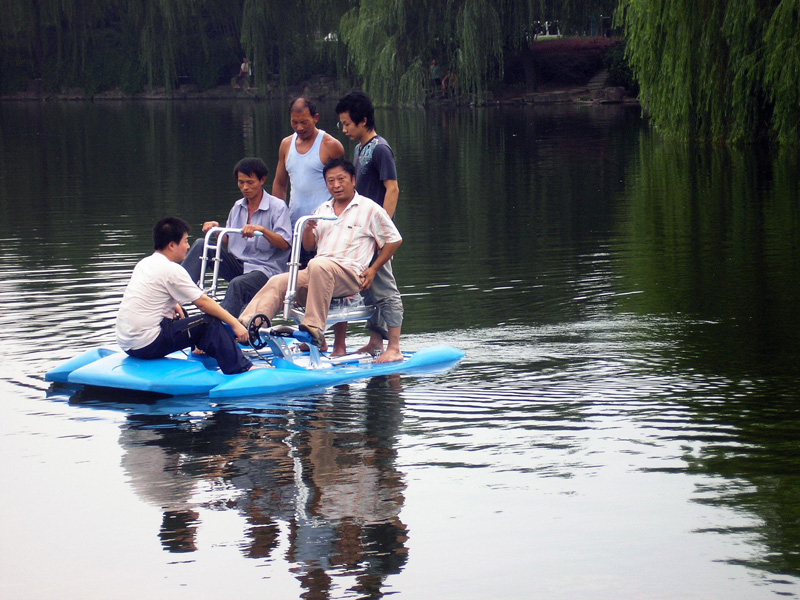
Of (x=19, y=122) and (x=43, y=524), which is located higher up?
(x=19, y=122)

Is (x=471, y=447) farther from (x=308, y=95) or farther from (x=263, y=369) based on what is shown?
(x=308, y=95)

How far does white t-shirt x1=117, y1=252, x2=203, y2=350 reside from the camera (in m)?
6.82

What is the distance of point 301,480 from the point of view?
209 inches

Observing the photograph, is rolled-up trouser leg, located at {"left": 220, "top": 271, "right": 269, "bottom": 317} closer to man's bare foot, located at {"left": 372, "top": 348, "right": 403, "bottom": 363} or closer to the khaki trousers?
the khaki trousers

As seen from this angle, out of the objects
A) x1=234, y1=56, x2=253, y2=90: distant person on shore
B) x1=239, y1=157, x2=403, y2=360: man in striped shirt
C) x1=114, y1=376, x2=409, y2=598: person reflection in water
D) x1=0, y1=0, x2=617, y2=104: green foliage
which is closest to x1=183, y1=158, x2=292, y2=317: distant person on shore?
x1=239, y1=157, x2=403, y2=360: man in striped shirt

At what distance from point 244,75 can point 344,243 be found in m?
45.6

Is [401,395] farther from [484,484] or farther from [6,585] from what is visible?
[6,585]

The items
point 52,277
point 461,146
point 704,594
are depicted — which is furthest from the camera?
point 461,146

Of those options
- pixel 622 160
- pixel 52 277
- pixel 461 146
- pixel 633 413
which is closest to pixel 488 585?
pixel 633 413

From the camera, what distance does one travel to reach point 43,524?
486 cm

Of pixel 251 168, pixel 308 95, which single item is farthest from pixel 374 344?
pixel 308 95

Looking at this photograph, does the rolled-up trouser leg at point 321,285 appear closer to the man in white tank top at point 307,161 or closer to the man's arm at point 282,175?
the man in white tank top at point 307,161

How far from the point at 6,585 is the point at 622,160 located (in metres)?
19.1

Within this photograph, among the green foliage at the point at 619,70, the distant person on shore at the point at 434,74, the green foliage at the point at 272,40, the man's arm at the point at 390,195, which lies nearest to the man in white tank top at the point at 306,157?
the man's arm at the point at 390,195
